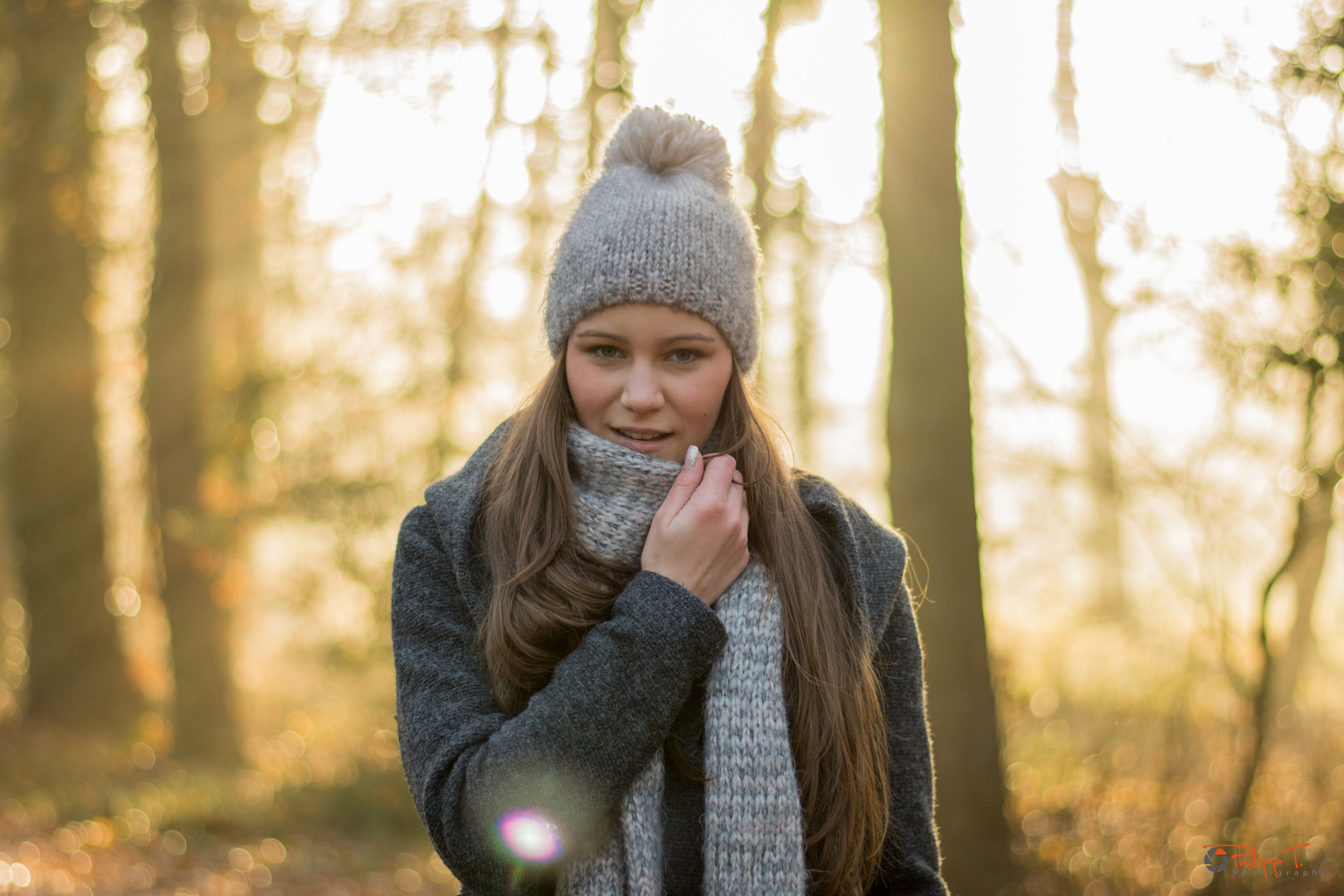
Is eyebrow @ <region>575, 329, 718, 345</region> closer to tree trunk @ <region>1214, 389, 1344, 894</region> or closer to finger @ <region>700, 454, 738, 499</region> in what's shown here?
finger @ <region>700, 454, 738, 499</region>

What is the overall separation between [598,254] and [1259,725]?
4029mm

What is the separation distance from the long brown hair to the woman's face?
114 millimetres

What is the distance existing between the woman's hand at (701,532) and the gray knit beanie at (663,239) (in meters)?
0.32

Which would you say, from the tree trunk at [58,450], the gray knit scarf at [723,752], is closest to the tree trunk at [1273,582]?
the gray knit scarf at [723,752]

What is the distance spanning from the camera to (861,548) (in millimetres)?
2053

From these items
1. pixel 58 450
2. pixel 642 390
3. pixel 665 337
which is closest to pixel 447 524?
pixel 642 390

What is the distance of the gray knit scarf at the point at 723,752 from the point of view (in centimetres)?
172

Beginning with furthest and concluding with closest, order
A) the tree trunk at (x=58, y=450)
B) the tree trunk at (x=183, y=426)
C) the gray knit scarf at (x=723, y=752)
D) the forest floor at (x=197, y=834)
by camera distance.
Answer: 1. the tree trunk at (x=58, y=450)
2. the tree trunk at (x=183, y=426)
3. the forest floor at (x=197, y=834)
4. the gray knit scarf at (x=723, y=752)

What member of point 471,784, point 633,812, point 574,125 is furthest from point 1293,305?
point 574,125

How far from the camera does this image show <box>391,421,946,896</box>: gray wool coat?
1.59m

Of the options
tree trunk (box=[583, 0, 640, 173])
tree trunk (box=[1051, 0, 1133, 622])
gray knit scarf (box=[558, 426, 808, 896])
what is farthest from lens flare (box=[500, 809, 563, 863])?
tree trunk (box=[583, 0, 640, 173])

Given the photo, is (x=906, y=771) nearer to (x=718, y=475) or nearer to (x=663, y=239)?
(x=718, y=475)

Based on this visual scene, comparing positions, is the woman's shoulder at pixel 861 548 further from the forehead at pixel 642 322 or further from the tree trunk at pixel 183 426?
the tree trunk at pixel 183 426

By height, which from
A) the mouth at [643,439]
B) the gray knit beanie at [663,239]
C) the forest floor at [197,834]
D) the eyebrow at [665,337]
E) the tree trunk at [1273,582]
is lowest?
the forest floor at [197,834]
